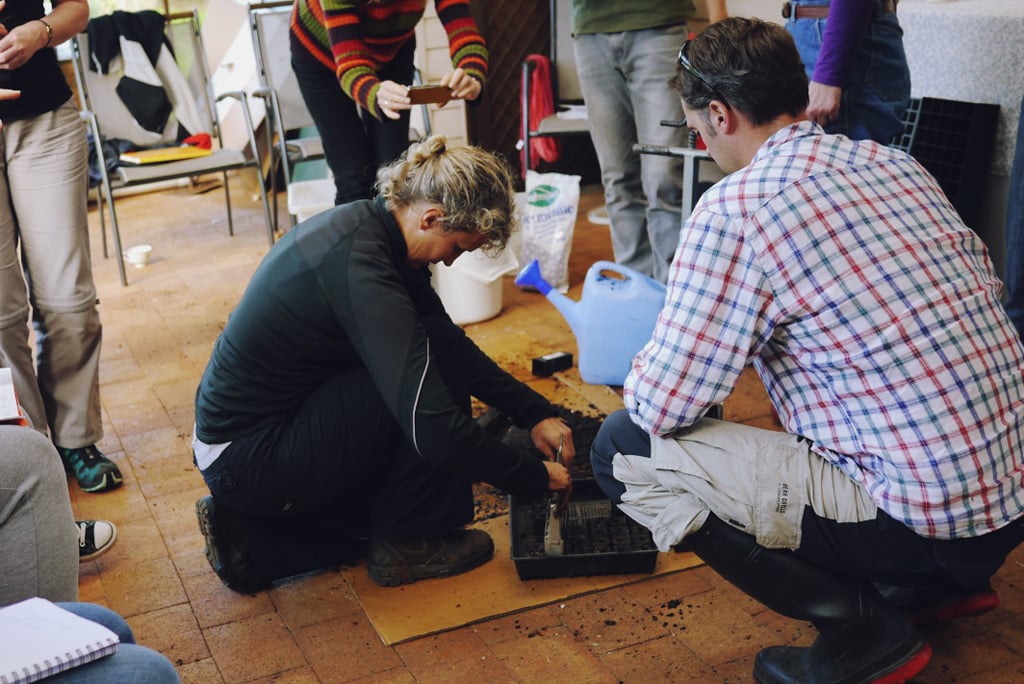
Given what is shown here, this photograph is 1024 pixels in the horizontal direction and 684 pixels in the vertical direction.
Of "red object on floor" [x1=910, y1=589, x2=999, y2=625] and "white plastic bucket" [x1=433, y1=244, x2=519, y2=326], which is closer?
"red object on floor" [x1=910, y1=589, x2=999, y2=625]

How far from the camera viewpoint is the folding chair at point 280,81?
14.6 feet

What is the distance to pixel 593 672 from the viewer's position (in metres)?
Answer: 1.94

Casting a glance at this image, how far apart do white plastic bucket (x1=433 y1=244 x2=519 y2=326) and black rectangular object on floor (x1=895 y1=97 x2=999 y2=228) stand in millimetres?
1430

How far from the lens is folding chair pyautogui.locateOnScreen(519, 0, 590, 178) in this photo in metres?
4.41

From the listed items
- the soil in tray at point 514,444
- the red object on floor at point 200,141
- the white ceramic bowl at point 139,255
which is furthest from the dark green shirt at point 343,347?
the red object on floor at point 200,141

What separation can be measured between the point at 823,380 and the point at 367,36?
1958 millimetres

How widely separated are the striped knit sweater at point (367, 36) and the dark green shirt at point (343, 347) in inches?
42.2

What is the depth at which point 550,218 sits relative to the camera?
12.8 ft

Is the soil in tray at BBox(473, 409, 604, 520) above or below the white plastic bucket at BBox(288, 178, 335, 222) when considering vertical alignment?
below

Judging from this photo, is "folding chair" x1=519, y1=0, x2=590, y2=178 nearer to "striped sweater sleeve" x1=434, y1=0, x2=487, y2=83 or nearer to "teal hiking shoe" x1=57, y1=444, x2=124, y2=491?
"striped sweater sleeve" x1=434, y1=0, x2=487, y2=83

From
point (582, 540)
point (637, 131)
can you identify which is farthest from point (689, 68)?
point (637, 131)

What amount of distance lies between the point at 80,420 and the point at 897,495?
2.02 m

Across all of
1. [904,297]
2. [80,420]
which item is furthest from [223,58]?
[904,297]

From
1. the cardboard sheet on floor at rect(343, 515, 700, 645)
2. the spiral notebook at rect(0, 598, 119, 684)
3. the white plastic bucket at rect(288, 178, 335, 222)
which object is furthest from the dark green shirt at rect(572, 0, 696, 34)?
the spiral notebook at rect(0, 598, 119, 684)
